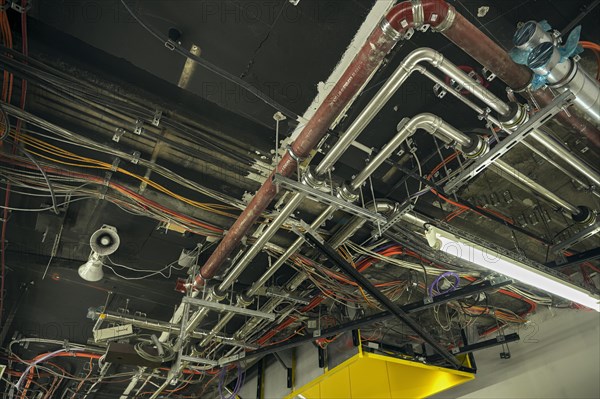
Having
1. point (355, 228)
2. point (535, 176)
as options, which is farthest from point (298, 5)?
point (535, 176)

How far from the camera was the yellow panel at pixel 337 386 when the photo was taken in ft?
9.46

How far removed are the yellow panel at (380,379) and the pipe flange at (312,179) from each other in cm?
165

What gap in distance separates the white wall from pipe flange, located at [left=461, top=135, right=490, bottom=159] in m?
2.22

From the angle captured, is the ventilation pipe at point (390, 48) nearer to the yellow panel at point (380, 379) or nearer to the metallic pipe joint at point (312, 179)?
the metallic pipe joint at point (312, 179)

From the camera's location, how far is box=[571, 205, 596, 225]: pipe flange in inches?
78.3

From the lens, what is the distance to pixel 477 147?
57.6 inches

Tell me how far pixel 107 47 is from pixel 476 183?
201 cm

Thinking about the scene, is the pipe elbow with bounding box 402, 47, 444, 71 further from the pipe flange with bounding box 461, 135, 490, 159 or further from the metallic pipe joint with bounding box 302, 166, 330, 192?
the metallic pipe joint with bounding box 302, 166, 330, 192

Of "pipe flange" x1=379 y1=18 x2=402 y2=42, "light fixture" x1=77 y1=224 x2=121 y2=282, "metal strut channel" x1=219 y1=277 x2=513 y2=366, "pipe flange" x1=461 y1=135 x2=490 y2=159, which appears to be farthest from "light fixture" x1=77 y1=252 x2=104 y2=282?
"pipe flange" x1=461 y1=135 x2=490 y2=159

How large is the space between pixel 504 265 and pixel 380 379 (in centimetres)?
162

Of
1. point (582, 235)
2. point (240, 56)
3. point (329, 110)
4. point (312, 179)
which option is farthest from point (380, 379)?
point (240, 56)

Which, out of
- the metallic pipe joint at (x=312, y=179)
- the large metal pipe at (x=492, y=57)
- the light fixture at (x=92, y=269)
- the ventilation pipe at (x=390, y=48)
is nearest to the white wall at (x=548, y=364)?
the ventilation pipe at (x=390, y=48)

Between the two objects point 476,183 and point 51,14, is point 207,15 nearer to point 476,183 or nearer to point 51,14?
point 51,14

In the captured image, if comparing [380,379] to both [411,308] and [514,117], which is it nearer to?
[411,308]
